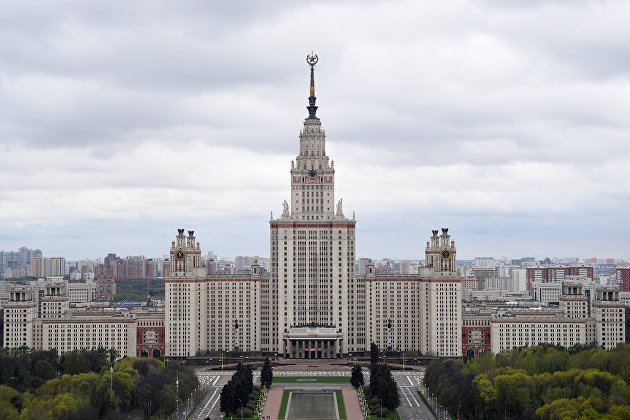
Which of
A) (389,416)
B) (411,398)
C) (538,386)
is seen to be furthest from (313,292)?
(538,386)

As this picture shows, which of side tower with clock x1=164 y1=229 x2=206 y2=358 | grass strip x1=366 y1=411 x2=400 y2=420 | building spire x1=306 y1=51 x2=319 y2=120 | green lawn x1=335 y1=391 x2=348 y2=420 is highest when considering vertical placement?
building spire x1=306 y1=51 x2=319 y2=120

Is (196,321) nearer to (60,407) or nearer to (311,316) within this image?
(311,316)

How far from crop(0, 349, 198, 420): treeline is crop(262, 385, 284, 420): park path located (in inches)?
318

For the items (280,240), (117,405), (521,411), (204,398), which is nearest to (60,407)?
(117,405)

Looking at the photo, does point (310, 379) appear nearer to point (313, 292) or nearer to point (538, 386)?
point (313, 292)

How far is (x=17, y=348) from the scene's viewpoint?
5802 inches

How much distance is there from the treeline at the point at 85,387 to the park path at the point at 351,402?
1593cm

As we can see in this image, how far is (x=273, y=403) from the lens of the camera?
385ft

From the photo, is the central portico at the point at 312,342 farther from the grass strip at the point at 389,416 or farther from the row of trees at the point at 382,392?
the grass strip at the point at 389,416

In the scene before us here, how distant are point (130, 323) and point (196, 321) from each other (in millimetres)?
8827

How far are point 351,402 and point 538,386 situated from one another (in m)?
23.4

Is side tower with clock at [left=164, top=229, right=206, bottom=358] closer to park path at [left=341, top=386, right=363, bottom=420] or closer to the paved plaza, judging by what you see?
the paved plaza

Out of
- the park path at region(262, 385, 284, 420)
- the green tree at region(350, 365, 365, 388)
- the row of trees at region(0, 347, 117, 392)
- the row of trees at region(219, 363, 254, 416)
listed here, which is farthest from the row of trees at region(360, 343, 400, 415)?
the row of trees at region(0, 347, 117, 392)

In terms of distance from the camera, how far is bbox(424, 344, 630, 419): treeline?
90.7 metres
